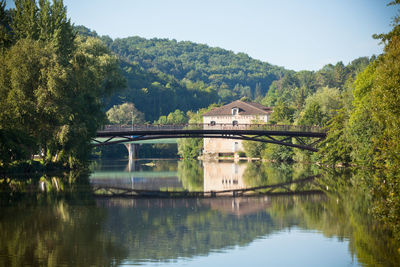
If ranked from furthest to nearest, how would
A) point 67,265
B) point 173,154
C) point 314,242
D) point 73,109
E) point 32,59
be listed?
point 173,154
point 73,109
point 32,59
point 314,242
point 67,265

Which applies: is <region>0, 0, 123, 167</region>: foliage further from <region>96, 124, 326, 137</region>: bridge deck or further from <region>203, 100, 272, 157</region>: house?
<region>203, 100, 272, 157</region>: house

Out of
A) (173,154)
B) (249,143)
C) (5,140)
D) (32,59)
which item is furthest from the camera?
(173,154)

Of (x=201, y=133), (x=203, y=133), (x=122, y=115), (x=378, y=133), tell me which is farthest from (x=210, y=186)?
(x=122, y=115)

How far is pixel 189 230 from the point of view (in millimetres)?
25578

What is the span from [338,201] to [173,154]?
97.9 metres

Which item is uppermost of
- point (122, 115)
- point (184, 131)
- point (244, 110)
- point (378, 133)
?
point (244, 110)

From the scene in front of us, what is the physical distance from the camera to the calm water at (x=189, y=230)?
20.0 metres

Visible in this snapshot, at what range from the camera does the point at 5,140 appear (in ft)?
143

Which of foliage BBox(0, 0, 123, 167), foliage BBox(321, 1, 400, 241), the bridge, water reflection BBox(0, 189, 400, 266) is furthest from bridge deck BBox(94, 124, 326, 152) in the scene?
water reflection BBox(0, 189, 400, 266)

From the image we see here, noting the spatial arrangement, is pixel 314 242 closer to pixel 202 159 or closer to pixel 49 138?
pixel 49 138

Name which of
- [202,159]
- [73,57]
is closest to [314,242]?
[73,57]

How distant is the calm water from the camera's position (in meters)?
20.0

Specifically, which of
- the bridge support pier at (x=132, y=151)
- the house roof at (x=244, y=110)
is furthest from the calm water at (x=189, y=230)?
the bridge support pier at (x=132, y=151)

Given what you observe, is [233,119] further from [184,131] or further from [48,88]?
[48,88]
